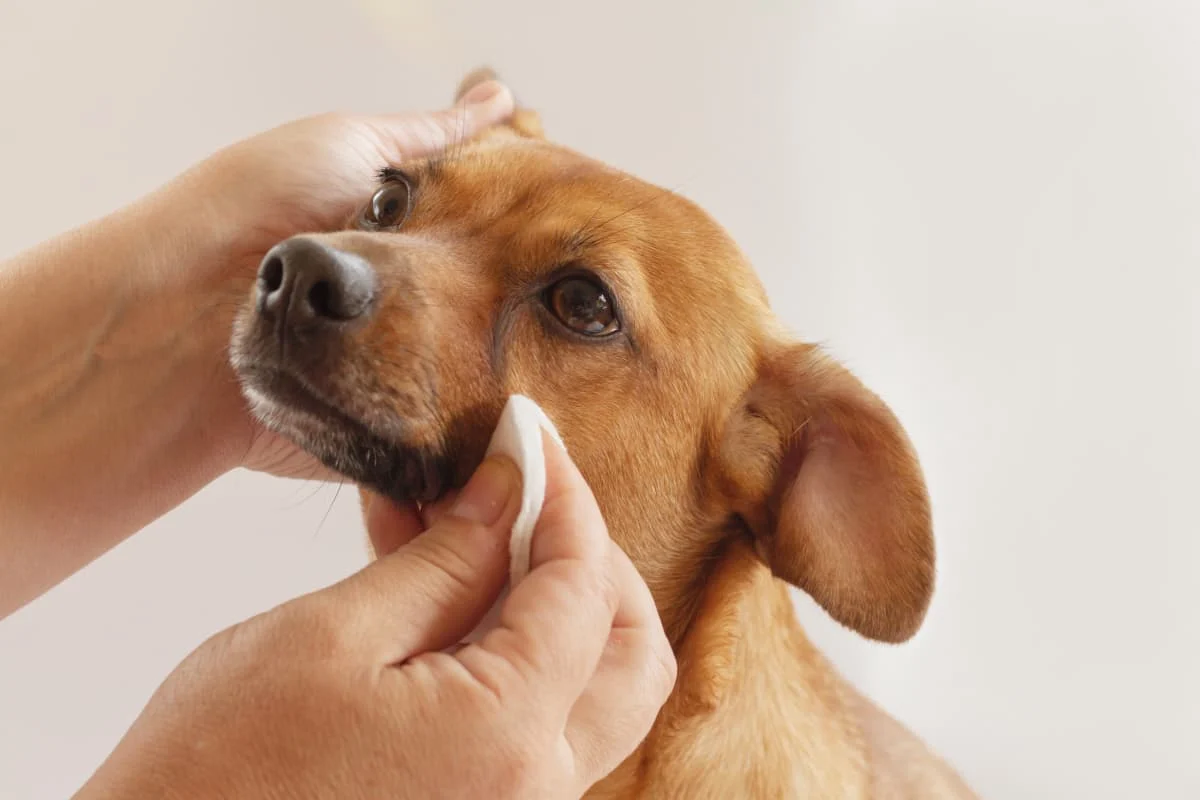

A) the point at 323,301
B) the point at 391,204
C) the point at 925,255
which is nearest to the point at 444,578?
the point at 323,301

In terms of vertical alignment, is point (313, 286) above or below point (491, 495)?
above

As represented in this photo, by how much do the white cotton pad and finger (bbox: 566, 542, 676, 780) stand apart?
0.37 feet

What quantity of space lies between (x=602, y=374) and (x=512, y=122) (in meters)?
0.86

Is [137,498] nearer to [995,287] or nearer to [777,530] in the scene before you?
[777,530]

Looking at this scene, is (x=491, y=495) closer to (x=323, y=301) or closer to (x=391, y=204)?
(x=323, y=301)

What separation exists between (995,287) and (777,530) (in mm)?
1477

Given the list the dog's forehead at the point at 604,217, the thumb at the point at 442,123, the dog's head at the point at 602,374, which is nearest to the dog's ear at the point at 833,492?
the dog's head at the point at 602,374

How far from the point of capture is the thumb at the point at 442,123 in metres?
2.01

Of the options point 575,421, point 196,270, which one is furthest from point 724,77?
point 575,421

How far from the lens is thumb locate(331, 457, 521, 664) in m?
1.03

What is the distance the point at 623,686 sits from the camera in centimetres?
116

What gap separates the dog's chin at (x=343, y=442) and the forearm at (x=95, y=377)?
70cm

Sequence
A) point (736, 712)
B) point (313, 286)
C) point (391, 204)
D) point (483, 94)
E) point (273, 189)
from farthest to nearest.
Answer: point (483, 94), point (273, 189), point (391, 204), point (736, 712), point (313, 286)

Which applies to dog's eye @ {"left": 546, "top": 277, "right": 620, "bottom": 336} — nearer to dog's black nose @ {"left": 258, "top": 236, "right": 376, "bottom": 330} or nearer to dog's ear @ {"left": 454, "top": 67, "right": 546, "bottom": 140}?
dog's black nose @ {"left": 258, "top": 236, "right": 376, "bottom": 330}
